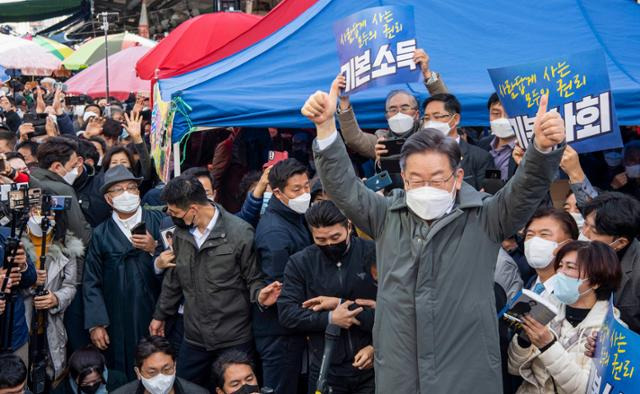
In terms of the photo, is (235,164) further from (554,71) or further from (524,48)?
(554,71)

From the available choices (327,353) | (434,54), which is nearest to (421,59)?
(434,54)

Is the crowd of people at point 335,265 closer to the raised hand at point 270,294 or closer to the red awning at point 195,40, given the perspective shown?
the raised hand at point 270,294

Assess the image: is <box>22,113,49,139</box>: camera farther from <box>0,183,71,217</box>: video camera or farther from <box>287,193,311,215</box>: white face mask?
<box>287,193,311,215</box>: white face mask

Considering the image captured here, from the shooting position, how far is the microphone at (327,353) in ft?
14.5

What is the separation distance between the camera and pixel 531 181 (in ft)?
10.5

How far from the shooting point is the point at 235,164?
26.7 feet

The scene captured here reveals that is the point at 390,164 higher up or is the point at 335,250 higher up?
the point at 390,164

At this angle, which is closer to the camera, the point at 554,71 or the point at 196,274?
the point at 554,71

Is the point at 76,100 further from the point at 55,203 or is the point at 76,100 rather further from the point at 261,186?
the point at 261,186

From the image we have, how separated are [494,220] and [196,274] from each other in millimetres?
2506

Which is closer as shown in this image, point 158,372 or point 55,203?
point 158,372

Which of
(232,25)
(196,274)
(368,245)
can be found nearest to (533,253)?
(368,245)

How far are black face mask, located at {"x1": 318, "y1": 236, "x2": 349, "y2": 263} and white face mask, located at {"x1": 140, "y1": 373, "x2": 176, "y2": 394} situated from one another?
4.00 feet

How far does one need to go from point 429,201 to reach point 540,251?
1281mm
